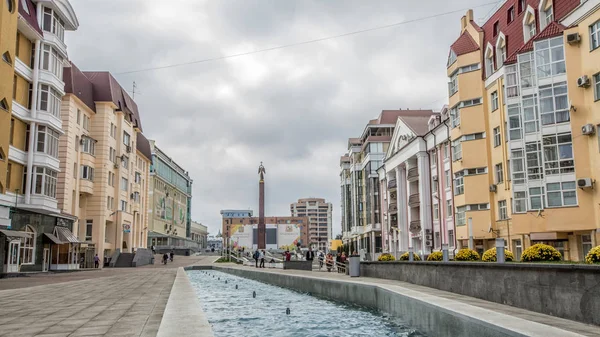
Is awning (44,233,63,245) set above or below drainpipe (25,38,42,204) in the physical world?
below

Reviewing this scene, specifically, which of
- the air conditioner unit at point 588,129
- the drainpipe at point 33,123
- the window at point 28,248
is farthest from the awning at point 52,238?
the air conditioner unit at point 588,129

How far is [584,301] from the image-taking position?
29.5ft

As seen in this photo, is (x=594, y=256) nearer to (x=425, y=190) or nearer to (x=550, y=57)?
(x=550, y=57)

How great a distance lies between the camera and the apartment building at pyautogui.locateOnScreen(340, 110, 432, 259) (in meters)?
68.9

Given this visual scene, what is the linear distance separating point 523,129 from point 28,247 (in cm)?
3322

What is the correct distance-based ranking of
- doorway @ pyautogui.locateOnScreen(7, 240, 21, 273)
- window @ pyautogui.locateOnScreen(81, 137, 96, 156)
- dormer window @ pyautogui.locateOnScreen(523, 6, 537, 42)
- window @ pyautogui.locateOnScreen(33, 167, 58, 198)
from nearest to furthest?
dormer window @ pyautogui.locateOnScreen(523, 6, 537, 42) < doorway @ pyautogui.locateOnScreen(7, 240, 21, 273) < window @ pyautogui.locateOnScreen(33, 167, 58, 198) < window @ pyautogui.locateOnScreen(81, 137, 96, 156)

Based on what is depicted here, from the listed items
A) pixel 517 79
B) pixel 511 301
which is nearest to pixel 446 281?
pixel 511 301

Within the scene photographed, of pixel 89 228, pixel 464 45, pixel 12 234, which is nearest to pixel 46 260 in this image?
pixel 12 234

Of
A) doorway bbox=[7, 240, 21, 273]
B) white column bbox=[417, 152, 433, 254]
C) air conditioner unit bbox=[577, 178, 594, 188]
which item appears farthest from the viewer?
white column bbox=[417, 152, 433, 254]

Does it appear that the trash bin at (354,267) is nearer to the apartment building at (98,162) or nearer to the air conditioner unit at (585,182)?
the air conditioner unit at (585,182)

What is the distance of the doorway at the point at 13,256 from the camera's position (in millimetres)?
33531

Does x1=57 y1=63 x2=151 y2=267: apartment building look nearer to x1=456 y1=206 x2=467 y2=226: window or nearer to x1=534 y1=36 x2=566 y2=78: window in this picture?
x1=456 y1=206 x2=467 y2=226: window

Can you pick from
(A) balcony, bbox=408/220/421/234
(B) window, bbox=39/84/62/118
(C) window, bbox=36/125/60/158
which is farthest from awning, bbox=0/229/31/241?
(A) balcony, bbox=408/220/421/234

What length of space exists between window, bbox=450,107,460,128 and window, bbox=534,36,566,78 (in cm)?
1117
